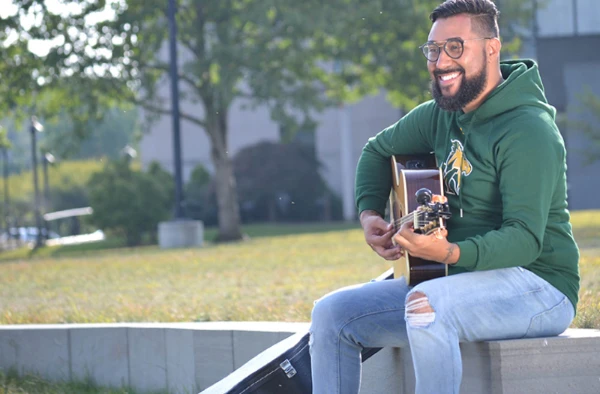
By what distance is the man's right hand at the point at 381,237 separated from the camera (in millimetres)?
4004

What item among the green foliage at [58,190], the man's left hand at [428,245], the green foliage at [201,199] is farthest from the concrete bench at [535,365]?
the green foliage at [58,190]

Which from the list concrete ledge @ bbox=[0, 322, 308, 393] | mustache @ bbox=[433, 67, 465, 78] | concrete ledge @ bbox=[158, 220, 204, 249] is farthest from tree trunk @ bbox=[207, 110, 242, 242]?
mustache @ bbox=[433, 67, 465, 78]

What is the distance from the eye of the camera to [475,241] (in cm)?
338

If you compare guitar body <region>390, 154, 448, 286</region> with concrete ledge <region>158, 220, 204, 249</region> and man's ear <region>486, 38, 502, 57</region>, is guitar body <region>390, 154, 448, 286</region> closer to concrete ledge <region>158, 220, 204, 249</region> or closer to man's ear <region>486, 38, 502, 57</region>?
man's ear <region>486, 38, 502, 57</region>

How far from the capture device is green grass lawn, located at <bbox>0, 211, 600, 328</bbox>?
6.90m

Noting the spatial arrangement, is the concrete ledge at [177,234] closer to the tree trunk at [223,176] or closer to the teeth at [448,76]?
the tree trunk at [223,176]

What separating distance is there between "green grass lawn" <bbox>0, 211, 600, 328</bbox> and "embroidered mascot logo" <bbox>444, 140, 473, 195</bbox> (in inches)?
53.2

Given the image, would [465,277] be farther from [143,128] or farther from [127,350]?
[143,128]

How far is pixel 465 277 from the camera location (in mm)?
3498

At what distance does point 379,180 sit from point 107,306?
397 cm

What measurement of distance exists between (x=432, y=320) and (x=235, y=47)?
18.7m

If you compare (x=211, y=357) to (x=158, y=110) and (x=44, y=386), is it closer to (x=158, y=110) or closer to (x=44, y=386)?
(x=44, y=386)

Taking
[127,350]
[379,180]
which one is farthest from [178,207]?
[379,180]

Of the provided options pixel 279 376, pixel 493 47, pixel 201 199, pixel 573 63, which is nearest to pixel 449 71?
pixel 493 47
